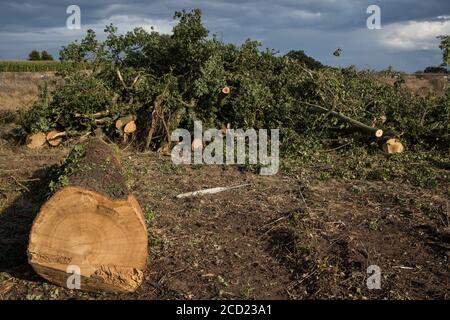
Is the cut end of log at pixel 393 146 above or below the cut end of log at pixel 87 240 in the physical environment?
above

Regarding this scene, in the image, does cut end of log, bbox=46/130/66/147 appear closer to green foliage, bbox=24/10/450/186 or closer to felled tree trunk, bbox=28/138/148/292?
green foliage, bbox=24/10/450/186

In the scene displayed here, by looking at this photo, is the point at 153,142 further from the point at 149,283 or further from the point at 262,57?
the point at 149,283

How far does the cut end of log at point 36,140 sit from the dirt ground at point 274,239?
2.10 m

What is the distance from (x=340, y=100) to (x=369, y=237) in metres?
4.64

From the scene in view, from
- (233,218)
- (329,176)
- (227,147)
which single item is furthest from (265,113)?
(233,218)

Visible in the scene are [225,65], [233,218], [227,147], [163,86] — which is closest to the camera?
[233,218]

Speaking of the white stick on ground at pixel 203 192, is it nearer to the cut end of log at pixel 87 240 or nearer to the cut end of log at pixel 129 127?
the cut end of log at pixel 87 240

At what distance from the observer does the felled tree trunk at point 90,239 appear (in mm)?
3691

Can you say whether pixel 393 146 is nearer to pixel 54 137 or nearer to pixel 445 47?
pixel 445 47

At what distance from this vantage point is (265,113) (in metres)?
8.89

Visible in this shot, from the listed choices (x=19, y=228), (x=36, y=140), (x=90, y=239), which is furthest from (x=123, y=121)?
(x=90, y=239)

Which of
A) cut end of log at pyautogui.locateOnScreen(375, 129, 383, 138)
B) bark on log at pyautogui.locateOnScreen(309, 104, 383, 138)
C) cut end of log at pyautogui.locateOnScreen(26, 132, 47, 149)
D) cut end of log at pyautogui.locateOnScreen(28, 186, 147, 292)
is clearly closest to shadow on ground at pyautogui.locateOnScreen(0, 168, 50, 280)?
cut end of log at pyautogui.locateOnScreen(28, 186, 147, 292)

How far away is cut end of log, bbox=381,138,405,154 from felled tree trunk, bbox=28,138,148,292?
5.42 m

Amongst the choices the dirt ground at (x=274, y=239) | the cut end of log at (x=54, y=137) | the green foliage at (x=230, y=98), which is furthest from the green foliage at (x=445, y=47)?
the cut end of log at (x=54, y=137)
